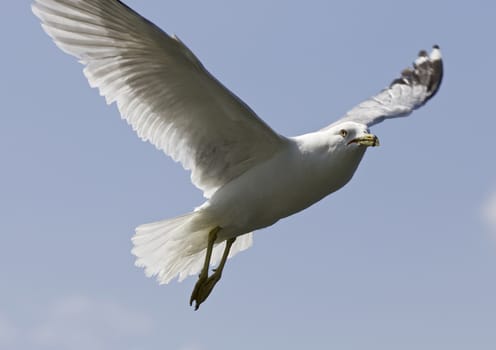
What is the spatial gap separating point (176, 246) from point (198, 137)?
3.77ft

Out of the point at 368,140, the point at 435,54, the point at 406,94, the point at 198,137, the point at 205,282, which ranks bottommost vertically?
the point at 205,282

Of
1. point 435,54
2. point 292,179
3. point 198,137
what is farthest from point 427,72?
point 292,179

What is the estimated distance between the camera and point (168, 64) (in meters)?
9.71

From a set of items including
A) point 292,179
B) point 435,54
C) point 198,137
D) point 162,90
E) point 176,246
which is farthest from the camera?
point 435,54

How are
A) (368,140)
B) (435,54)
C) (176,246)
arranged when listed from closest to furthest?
(368,140)
(176,246)
(435,54)

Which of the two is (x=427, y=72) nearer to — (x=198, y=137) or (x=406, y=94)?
(x=406, y=94)

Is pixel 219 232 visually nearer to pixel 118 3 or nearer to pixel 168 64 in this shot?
pixel 168 64

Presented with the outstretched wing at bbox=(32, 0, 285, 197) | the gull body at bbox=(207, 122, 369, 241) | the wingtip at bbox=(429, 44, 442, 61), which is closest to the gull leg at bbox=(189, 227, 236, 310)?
the gull body at bbox=(207, 122, 369, 241)

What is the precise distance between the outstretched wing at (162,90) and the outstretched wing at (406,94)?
2.03 meters

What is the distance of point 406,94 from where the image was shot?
13031mm

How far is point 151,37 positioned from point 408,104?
13.2 feet

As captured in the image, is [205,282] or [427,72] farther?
[427,72]

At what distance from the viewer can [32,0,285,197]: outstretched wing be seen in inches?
377

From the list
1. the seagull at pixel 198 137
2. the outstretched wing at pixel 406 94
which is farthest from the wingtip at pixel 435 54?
the seagull at pixel 198 137
